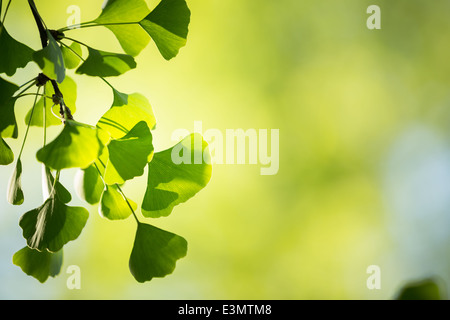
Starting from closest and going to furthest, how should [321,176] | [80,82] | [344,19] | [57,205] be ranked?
[57,205] < [80,82] < [321,176] < [344,19]

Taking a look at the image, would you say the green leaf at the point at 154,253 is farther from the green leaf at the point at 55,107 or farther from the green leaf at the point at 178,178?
the green leaf at the point at 55,107

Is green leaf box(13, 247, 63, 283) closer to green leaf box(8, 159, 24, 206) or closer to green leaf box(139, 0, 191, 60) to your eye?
green leaf box(8, 159, 24, 206)

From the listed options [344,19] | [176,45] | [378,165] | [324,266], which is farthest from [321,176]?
[176,45]

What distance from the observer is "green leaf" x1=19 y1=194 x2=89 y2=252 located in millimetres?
524

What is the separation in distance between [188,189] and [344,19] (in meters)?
2.34

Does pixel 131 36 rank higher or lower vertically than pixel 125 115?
higher

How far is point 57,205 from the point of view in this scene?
536 mm

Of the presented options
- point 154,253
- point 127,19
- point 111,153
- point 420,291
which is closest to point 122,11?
Answer: point 127,19

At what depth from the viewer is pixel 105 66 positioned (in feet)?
1.65

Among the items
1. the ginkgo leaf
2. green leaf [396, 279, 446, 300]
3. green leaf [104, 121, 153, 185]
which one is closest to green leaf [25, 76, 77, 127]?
the ginkgo leaf

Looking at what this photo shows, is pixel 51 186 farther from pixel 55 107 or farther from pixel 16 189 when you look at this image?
pixel 55 107

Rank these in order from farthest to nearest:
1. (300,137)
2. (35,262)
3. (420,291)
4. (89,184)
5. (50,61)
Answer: (300,137), (35,262), (89,184), (50,61), (420,291)

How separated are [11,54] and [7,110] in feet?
0.27

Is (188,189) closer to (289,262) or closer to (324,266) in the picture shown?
(289,262)
